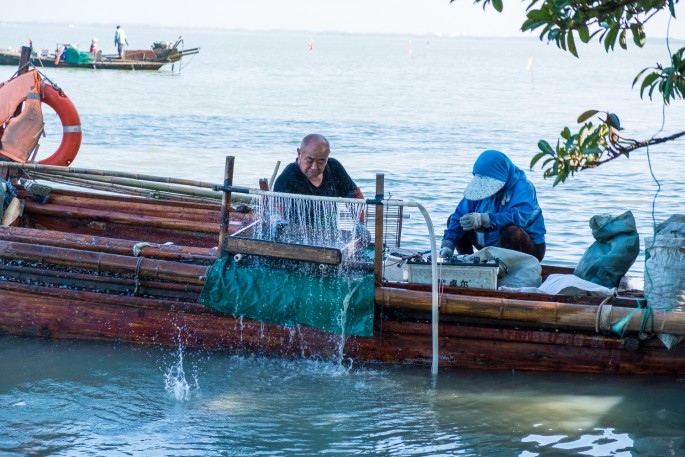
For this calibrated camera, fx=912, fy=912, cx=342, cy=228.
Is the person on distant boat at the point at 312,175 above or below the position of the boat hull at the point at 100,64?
below

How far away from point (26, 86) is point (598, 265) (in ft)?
17.6

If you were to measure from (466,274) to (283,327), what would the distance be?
123 cm

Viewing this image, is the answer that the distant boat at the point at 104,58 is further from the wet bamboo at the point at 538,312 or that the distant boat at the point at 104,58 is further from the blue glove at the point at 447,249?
the wet bamboo at the point at 538,312

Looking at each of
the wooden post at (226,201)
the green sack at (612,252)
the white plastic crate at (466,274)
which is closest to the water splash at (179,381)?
the wooden post at (226,201)

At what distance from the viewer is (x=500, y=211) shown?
6.50 m

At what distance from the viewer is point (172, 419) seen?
529 centimetres

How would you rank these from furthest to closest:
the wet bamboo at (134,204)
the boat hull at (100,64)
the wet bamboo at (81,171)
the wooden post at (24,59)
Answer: the boat hull at (100,64) → the wooden post at (24,59) → the wet bamboo at (81,171) → the wet bamboo at (134,204)

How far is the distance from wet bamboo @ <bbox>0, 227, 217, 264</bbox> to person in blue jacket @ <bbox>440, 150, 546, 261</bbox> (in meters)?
1.67

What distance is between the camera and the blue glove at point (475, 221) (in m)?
6.29

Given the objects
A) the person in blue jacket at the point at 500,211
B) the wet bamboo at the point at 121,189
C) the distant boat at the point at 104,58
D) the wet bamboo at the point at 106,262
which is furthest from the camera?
the distant boat at the point at 104,58

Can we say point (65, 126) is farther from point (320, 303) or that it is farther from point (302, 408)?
point (302, 408)

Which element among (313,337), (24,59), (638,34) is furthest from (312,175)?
(24,59)

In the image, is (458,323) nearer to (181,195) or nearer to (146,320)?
(146,320)

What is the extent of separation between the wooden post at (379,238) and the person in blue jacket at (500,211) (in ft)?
2.57
